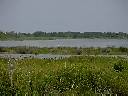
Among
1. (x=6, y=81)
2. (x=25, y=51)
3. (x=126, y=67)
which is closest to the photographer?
(x=6, y=81)

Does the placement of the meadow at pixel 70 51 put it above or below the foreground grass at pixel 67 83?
below

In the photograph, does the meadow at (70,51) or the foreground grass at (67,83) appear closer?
the foreground grass at (67,83)

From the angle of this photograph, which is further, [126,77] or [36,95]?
[126,77]

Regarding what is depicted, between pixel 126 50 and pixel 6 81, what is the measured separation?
39.7 meters

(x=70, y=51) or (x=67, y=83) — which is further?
(x=70, y=51)

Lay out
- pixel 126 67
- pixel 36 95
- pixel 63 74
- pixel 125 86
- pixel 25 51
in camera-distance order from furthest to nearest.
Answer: pixel 25 51
pixel 126 67
pixel 63 74
pixel 125 86
pixel 36 95

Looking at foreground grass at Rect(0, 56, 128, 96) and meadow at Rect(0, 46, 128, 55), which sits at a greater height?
foreground grass at Rect(0, 56, 128, 96)

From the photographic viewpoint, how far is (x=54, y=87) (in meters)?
10.9

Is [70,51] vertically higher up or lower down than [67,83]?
lower down

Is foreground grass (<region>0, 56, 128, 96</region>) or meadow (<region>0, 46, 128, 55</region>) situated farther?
meadow (<region>0, 46, 128, 55</region>)

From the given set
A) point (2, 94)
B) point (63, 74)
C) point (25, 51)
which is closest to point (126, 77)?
point (63, 74)

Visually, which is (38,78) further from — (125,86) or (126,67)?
(126,67)

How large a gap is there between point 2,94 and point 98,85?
346cm

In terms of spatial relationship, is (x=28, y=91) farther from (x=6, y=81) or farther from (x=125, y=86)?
(x=125, y=86)
